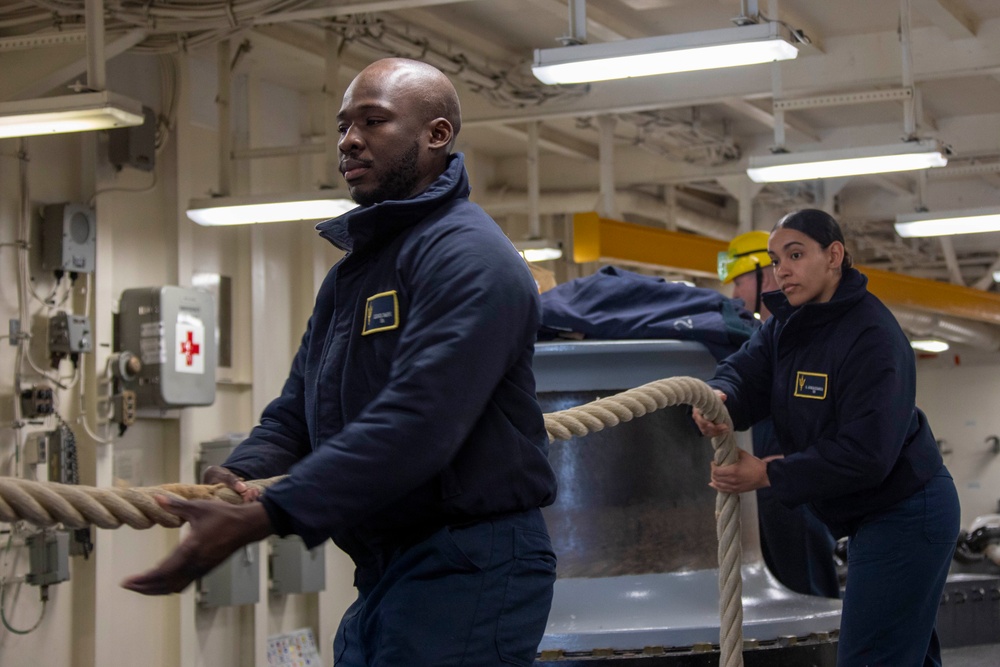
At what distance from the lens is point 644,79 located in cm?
1036

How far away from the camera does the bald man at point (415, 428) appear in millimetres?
1949

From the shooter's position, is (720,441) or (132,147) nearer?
(720,441)

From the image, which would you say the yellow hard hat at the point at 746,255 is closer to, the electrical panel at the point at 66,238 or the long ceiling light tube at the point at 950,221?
the electrical panel at the point at 66,238

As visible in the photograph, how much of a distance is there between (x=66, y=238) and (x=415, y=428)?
6.71m

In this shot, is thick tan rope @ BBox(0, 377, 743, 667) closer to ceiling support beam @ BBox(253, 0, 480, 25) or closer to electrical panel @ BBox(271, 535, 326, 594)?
ceiling support beam @ BBox(253, 0, 480, 25)

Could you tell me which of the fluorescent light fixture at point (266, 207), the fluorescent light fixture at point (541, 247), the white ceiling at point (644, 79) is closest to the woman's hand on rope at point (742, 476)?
the white ceiling at point (644, 79)

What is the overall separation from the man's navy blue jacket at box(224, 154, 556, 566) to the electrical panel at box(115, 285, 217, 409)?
635cm

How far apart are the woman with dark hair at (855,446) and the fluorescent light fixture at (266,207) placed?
4.69 meters

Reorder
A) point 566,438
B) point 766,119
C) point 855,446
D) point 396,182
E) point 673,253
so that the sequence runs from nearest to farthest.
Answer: point 396,182
point 566,438
point 855,446
point 673,253
point 766,119

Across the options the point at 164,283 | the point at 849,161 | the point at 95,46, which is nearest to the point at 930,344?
the point at 849,161

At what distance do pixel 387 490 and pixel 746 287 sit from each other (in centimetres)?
473

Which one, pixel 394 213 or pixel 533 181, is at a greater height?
pixel 533 181

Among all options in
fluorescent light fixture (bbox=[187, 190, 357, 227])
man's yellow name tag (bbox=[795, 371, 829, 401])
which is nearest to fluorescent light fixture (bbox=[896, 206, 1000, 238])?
fluorescent light fixture (bbox=[187, 190, 357, 227])

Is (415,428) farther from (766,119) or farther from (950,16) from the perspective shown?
(766,119)
